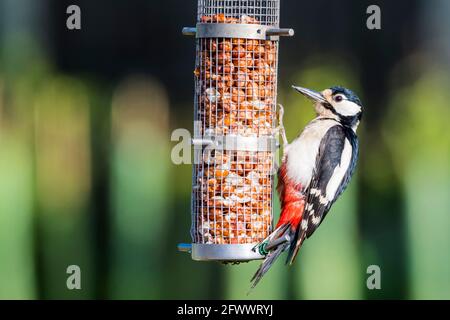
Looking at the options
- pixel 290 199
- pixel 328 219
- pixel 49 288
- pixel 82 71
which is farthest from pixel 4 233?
pixel 290 199

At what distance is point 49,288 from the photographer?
7.78 m

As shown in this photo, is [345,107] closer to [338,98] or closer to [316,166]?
[338,98]

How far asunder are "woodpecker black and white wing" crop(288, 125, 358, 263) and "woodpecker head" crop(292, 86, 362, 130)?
0.19 ft

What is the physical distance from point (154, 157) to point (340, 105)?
94.9 inches

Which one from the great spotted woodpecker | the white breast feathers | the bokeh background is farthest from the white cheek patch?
the bokeh background

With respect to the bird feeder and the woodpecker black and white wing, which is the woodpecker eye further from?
the bird feeder

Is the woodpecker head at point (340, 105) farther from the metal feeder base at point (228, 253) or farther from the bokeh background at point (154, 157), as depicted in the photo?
the bokeh background at point (154, 157)

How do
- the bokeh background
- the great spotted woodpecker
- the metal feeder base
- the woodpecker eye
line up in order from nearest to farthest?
the metal feeder base, the great spotted woodpecker, the woodpecker eye, the bokeh background

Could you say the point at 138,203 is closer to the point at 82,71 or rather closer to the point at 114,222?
the point at 114,222

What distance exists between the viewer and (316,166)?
5.43m

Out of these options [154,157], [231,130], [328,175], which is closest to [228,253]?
[231,130]

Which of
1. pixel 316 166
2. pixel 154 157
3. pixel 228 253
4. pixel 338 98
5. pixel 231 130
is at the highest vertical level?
pixel 338 98

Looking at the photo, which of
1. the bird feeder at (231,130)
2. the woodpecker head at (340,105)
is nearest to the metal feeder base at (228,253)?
the bird feeder at (231,130)

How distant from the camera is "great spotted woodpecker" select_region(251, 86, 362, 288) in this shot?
528 centimetres
